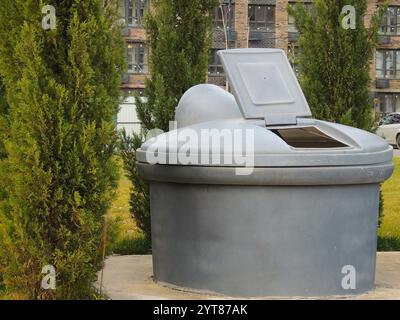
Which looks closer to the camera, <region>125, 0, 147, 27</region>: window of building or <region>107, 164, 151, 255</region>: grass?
<region>107, 164, 151, 255</region>: grass

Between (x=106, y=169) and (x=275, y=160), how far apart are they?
1.30m

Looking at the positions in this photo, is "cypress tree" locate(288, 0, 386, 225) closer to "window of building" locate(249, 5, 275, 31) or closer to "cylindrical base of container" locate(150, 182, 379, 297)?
"cylindrical base of container" locate(150, 182, 379, 297)

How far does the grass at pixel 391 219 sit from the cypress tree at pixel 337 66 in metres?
1.38

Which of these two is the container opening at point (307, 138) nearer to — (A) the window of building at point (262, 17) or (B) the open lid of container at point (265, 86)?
(B) the open lid of container at point (265, 86)

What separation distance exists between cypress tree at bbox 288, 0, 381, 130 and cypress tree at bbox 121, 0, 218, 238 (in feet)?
3.94

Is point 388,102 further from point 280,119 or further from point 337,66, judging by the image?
point 280,119

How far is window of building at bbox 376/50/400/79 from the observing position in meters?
55.8

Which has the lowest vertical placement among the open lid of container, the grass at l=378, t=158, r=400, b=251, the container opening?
the grass at l=378, t=158, r=400, b=251

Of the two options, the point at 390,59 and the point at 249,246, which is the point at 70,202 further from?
the point at 390,59

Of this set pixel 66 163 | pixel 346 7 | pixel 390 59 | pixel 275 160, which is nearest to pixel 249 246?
pixel 275 160

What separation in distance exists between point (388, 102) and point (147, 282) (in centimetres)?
4996

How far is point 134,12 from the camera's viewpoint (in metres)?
50.9

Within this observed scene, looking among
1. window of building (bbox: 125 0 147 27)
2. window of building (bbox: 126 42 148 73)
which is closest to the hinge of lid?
window of building (bbox: 125 0 147 27)

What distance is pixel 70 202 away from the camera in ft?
21.4
